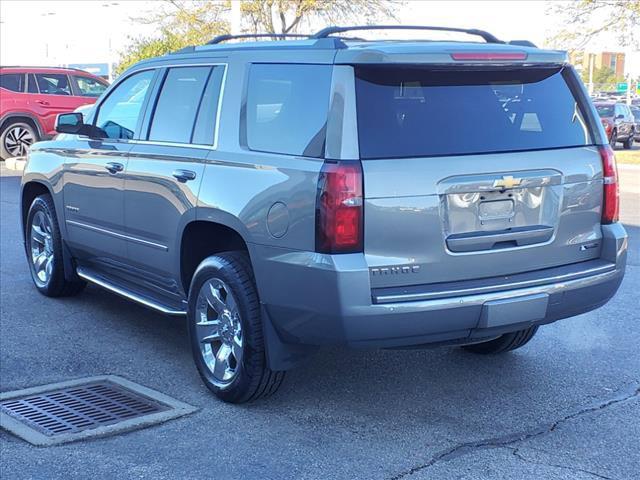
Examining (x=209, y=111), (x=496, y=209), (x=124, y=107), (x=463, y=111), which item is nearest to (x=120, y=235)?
(x=124, y=107)

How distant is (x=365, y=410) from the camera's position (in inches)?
189

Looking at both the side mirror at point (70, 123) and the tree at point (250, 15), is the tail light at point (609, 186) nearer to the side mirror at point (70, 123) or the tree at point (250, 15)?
the side mirror at point (70, 123)

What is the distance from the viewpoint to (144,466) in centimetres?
408

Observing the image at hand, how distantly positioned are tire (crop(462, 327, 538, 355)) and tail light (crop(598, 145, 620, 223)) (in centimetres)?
95

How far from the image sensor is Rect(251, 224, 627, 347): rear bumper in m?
4.05

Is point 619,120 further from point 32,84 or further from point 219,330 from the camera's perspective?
point 219,330

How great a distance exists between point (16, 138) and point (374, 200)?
55.1 feet

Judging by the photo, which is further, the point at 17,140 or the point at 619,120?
the point at 619,120

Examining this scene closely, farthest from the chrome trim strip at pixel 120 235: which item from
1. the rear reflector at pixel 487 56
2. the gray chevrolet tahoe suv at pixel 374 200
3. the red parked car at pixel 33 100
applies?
the red parked car at pixel 33 100

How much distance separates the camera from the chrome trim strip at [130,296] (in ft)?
18.2

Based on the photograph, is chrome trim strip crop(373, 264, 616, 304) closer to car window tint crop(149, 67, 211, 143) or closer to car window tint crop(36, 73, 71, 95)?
car window tint crop(149, 67, 211, 143)

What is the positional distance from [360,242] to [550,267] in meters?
1.13

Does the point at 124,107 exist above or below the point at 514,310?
above

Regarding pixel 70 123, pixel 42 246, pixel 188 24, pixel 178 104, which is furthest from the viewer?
pixel 188 24
